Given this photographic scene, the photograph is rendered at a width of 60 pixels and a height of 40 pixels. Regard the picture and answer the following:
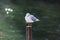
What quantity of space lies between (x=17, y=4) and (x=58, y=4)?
0.82 m

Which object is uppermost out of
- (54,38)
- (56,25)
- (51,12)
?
(51,12)

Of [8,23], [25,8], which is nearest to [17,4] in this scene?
[25,8]

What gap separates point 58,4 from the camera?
13.4 feet

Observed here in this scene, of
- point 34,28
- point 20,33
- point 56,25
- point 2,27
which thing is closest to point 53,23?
point 56,25

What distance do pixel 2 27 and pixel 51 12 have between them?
992 millimetres

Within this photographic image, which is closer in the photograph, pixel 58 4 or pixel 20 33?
pixel 20 33

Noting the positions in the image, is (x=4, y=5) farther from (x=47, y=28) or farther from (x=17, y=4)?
(x=47, y=28)

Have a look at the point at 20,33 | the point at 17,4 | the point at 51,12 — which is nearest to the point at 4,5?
the point at 17,4

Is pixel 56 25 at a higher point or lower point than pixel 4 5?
lower

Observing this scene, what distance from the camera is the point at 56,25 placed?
3.91 m

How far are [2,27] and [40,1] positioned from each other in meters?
0.92

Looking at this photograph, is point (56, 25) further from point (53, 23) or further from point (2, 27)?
point (2, 27)

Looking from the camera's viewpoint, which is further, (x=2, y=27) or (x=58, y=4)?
(x=58, y=4)

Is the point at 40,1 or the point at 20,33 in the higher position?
the point at 40,1
